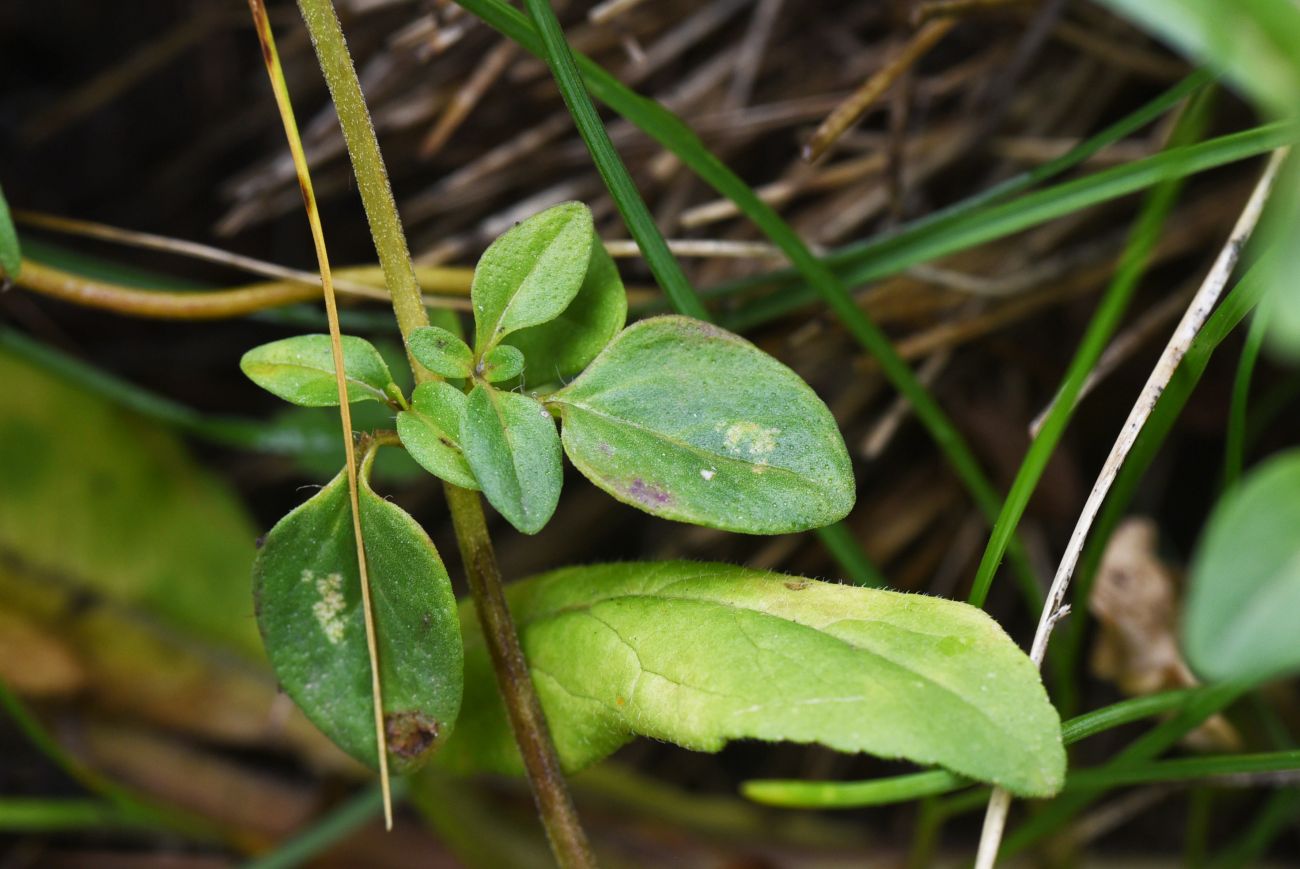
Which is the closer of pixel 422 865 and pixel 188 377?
pixel 422 865

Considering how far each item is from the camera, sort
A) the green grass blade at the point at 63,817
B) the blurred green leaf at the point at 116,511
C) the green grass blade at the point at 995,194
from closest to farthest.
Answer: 1. the green grass blade at the point at 995,194
2. the green grass blade at the point at 63,817
3. the blurred green leaf at the point at 116,511

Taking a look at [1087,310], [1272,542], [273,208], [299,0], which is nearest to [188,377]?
[273,208]

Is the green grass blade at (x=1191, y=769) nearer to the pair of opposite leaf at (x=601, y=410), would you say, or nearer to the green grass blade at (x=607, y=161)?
the pair of opposite leaf at (x=601, y=410)

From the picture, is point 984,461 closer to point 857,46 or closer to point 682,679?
point 857,46

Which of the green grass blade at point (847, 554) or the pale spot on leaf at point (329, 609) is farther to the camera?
the green grass blade at point (847, 554)

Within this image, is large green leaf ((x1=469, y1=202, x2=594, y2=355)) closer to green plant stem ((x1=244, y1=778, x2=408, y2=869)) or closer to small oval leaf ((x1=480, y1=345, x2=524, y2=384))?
small oval leaf ((x1=480, y1=345, x2=524, y2=384))

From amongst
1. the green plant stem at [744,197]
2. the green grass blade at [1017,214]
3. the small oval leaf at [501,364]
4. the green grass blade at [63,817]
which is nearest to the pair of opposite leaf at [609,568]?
the small oval leaf at [501,364]

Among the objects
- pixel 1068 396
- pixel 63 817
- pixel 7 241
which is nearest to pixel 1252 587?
pixel 1068 396

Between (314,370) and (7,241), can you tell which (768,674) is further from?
(7,241)
